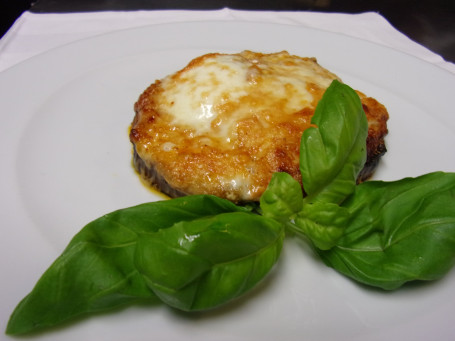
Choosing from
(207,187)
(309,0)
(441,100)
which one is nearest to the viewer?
(207,187)

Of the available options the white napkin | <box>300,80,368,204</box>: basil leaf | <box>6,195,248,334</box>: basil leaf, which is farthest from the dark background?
<box>6,195,248,334</box>: basil leaf

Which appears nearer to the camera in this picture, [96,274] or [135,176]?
[96,274]

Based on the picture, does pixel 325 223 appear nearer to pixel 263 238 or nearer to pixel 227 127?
pixel 263 238

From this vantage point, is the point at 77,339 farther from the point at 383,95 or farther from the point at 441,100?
the point at 441,100

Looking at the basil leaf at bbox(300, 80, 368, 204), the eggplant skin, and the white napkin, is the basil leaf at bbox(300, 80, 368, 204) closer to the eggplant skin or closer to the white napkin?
the eggplant skin

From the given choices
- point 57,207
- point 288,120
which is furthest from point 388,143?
point 57,207

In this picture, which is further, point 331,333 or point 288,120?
point 288,120

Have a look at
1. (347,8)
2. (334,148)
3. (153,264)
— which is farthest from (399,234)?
(347,8)
